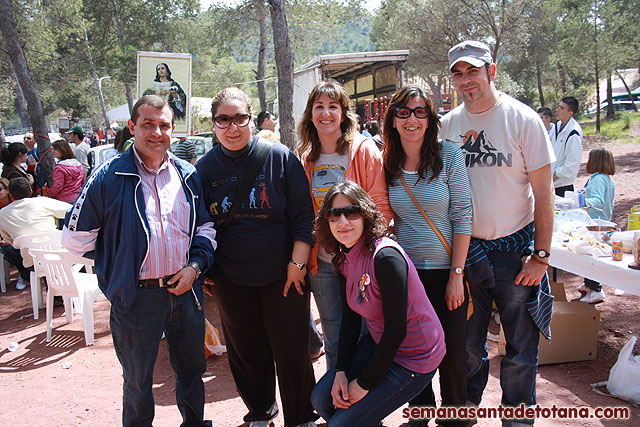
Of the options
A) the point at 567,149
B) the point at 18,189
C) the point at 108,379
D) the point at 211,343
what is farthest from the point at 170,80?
the point at 567,149

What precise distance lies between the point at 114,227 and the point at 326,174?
1.21 m

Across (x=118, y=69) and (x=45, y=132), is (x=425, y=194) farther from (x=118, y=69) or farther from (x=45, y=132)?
(x=118, y=69)

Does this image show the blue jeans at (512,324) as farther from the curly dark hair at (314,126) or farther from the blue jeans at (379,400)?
the curly dark hair at (314,126)

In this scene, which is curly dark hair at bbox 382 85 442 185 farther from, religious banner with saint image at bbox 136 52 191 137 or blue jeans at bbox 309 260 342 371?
religious banner with saint image at bbox 136 52 191 137

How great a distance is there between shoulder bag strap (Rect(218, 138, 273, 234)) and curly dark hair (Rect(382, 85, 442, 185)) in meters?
0.70

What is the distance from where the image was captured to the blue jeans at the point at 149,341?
2412 millimetres

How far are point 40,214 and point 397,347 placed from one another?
530cm

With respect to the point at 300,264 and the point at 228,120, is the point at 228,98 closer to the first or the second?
the point at 228,120

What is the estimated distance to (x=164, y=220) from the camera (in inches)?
96.8

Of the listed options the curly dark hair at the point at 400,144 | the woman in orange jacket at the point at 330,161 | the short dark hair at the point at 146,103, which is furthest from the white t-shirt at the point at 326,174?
the short dark hair at the point at 146,103

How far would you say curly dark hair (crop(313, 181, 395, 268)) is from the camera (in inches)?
90.8

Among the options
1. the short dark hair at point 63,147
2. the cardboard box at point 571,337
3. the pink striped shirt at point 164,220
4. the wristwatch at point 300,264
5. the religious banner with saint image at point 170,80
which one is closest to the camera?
the pink striped shirt at point 164,220

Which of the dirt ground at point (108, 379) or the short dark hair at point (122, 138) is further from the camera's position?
the short dark hair at point (122, 138)

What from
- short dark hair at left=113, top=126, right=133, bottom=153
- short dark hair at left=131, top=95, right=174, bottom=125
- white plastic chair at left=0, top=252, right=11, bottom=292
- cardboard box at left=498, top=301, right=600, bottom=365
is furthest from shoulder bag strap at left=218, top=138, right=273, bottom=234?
white plastic chair at left=0, top=252, right=11, bottom=292
